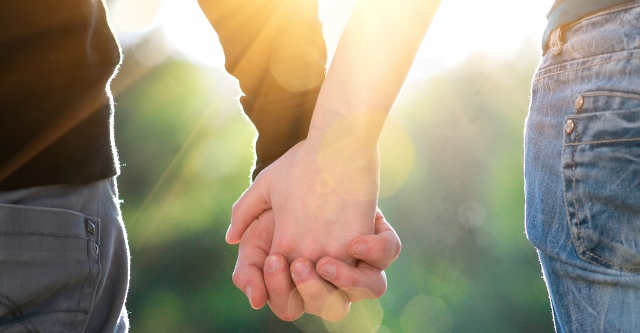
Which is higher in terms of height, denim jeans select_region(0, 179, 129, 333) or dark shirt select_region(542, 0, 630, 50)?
dark shirt select_region(542, 0, 630, 50)

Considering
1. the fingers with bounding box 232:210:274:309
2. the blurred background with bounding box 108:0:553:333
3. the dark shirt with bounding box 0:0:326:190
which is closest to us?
the dark shirt with bounding box 0:0:326:190

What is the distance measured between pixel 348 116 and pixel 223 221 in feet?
71.1

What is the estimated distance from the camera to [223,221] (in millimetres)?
22469

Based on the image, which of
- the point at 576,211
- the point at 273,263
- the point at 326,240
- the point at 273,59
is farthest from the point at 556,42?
the point at 273,59

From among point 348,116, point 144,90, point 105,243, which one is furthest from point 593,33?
point 144,90

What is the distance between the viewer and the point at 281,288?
134cm

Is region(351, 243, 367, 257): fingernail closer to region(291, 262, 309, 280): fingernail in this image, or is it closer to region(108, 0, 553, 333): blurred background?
region(291, 262, 309, 280): fingernail

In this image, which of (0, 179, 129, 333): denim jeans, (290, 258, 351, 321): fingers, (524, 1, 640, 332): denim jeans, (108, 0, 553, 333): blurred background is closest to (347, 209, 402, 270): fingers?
(290, 258, 351, 321): fingers

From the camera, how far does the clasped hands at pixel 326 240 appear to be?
1.30m

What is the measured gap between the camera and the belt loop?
95cm

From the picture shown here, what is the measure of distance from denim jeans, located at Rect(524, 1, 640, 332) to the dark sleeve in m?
0.89

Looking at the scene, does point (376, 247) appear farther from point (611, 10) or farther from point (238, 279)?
point (611, 10)

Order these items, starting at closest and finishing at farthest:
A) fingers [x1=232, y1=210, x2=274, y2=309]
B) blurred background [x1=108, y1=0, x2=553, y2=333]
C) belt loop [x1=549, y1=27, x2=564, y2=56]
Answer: belt loop [x1=549, y1=27, x2=564, y2=56]
fingers [x1=232, y1=210, x2=274, y2=309]
blurred background [x1=108, y1=0, x2=553, y2=333]

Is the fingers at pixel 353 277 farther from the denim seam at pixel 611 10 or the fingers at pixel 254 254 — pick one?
the denim seam at pixel 611 10
